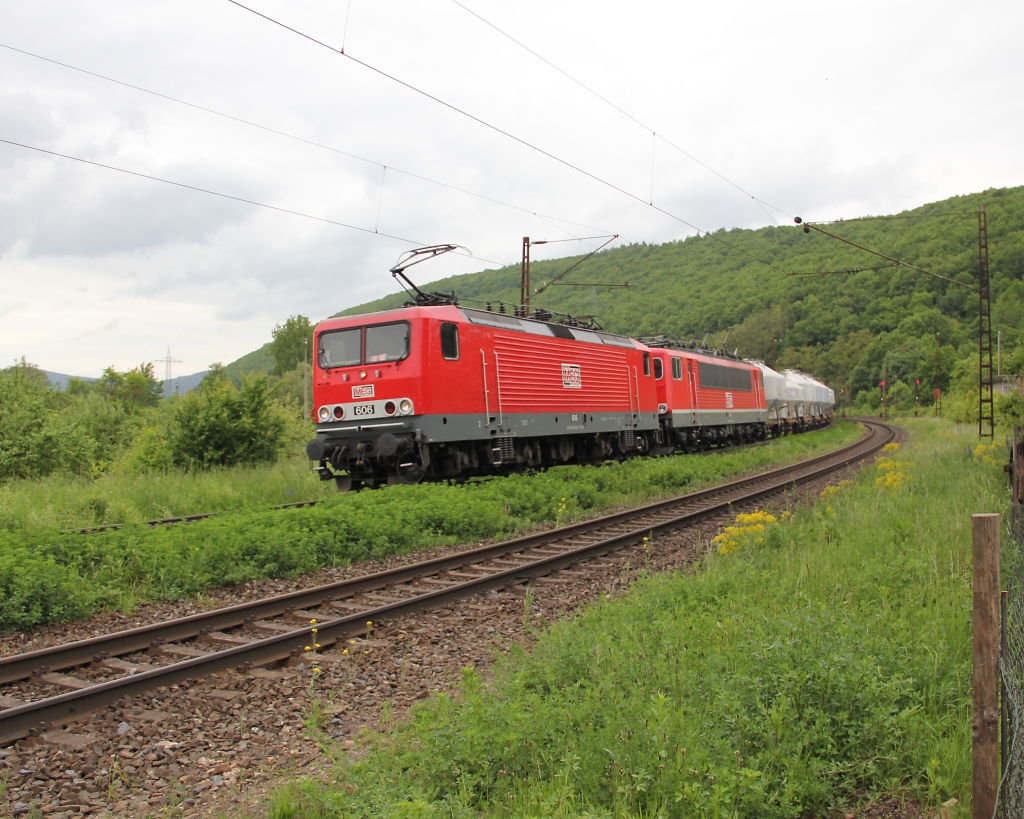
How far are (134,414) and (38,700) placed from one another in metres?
27.7

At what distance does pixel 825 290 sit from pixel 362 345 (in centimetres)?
6275

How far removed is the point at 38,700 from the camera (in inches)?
207

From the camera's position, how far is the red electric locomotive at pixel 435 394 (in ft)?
46.3

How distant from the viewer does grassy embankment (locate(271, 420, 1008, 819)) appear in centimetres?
374

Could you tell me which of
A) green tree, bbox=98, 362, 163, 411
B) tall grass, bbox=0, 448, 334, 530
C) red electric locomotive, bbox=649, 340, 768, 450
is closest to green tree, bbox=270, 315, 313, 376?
green tree, bbox=98, 362, 163, 411

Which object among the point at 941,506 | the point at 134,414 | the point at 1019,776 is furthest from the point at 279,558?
the point at 134,414

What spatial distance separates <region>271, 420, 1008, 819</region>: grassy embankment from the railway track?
1737 millimetres

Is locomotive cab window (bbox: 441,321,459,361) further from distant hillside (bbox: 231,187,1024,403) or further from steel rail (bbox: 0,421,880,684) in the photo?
distant hillside (bbox: 231,187,1024,403)

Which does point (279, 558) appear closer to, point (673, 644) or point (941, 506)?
point (673, 644)

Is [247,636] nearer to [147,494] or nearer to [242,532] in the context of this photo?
[242,532]

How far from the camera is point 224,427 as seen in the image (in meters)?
19.5

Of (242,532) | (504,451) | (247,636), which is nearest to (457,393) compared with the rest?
(504,451)

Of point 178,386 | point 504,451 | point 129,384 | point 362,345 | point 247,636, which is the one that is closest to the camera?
point 247,636

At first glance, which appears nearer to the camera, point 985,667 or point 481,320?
point 985,667
